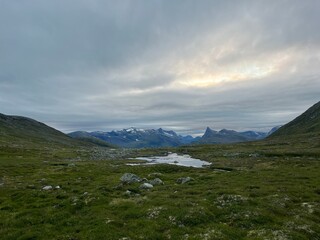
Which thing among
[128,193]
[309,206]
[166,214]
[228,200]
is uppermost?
[128,193]

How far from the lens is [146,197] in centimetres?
3095

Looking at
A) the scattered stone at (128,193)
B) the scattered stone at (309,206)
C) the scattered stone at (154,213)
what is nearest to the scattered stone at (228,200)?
the scattered stone at (309,206)

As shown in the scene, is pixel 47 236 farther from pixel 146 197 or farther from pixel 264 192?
pixel 264 192

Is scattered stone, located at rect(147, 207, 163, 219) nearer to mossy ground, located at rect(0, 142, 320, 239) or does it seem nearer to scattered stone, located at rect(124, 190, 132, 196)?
mossy ground, located at rect(0, 142, 320, 239)

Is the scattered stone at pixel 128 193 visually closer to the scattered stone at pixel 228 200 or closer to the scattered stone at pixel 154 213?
the scattered stone at pixel 154 213

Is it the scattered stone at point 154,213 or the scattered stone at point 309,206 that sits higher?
the scattered stone at point 154,213

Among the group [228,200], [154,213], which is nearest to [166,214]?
[154,213]

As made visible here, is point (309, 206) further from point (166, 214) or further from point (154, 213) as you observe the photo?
point (154, 213)

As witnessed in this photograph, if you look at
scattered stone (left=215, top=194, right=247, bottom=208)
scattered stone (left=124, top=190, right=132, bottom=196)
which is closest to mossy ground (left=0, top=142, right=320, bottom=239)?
scattered stone (left=215, top=194, right=247, bottom=208)

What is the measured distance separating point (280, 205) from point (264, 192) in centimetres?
529

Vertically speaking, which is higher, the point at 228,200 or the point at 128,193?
the point at 128,193

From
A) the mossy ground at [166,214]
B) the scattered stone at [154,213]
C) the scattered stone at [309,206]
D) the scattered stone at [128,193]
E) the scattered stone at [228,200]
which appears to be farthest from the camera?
the scattered stone at [128,193]

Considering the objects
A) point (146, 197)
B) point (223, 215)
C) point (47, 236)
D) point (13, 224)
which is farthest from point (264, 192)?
point (13, 224)

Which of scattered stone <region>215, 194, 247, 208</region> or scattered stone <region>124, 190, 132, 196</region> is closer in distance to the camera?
scattered stone <region>215, 194, 247, 208</region>
